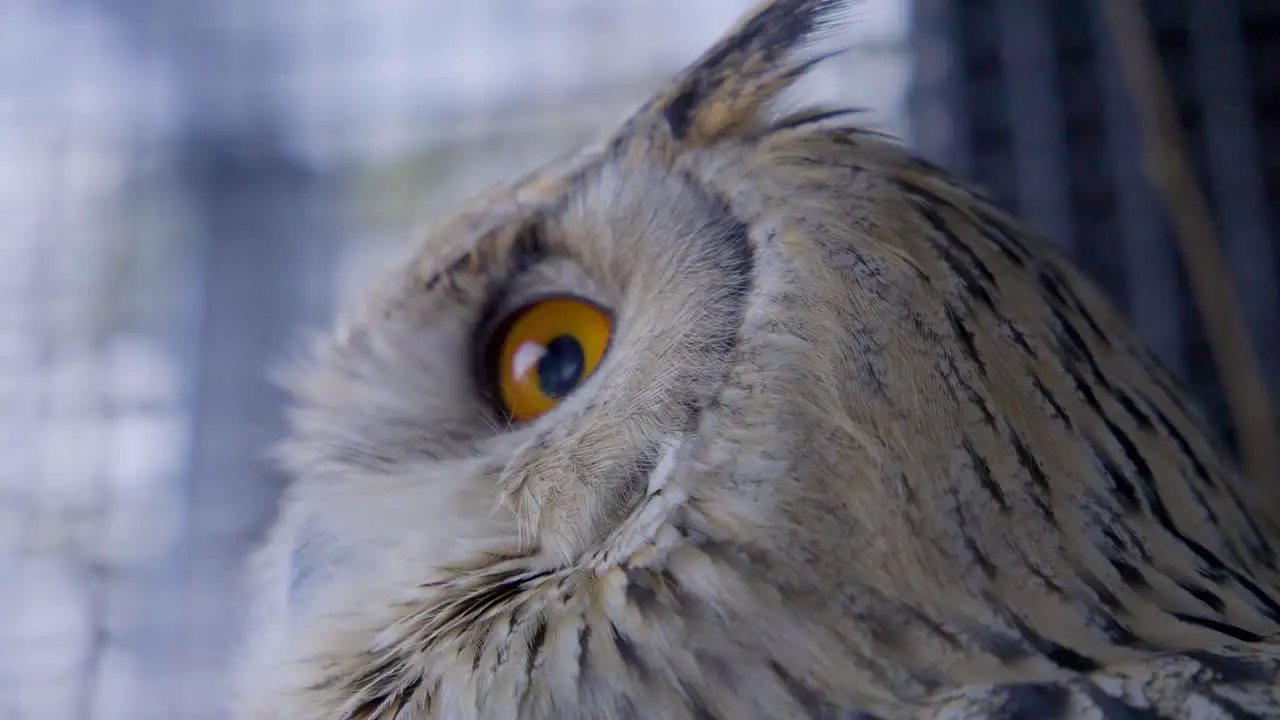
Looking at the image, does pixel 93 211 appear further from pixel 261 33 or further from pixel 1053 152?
pixel 1053 152

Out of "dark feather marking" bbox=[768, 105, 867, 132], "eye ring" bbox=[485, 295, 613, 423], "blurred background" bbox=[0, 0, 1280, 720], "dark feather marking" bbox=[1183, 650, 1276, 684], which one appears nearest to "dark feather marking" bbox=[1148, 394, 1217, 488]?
"dark feather marking" bbox=[1183, 650, 1276, 684]

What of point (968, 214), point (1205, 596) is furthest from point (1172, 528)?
point (968, 214)

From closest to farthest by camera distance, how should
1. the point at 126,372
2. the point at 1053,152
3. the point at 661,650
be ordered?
the point at 661,650, the point at 1053,152, the point at 126,372

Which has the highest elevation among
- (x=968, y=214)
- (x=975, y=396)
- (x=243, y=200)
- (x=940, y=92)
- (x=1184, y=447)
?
(x=243, y=200)

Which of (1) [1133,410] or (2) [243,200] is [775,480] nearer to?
(1) [1133,410]

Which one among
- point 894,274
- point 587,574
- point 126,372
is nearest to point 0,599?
point 126,372

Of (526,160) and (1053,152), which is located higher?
(526,160)

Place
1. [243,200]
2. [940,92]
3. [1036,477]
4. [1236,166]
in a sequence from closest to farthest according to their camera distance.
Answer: [1036,477]
[1236,166]
[940,92]
[243,200]

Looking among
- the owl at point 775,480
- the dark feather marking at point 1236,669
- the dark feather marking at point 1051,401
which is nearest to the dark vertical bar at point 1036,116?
the owl at point 775,480
